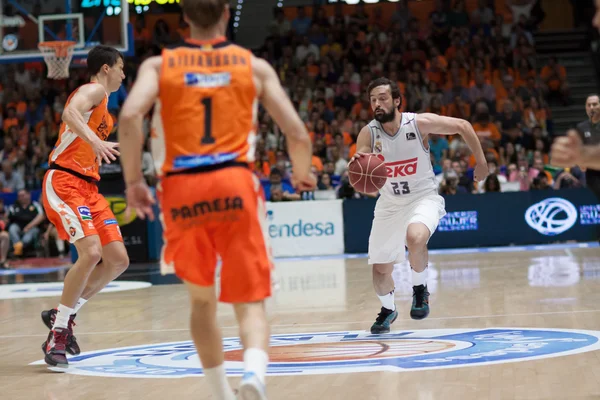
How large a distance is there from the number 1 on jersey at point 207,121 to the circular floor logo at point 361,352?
233 cm

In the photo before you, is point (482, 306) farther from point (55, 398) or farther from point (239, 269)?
point (239, 269)

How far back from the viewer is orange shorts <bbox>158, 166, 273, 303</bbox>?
158 inches

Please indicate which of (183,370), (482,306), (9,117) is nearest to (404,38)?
(9,117)

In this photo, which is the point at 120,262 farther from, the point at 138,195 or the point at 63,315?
the point at 138,195

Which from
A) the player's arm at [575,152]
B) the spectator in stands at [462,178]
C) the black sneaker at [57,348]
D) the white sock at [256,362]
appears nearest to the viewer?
the white sock at [256,362]

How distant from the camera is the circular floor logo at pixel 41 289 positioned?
12727mm

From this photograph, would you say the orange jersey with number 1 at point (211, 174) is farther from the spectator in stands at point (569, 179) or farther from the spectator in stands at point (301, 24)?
the spectator in stands at point (301, 24)

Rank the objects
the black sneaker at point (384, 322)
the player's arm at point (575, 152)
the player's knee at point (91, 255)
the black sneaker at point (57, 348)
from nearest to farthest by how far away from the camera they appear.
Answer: the player's arm at point (575, 152) < the black sneaker at point (57, 348) < the player's knee at point (91, 255) < the black sneaker at point (384, 322)

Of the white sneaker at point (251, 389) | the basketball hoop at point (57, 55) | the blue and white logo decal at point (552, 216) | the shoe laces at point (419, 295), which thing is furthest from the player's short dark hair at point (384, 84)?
the blue and white logo decal at point (552, 216)

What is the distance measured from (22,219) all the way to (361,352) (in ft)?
44.2

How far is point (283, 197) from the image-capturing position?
17.4 m

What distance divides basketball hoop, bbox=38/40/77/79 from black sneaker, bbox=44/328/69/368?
25.1 feet

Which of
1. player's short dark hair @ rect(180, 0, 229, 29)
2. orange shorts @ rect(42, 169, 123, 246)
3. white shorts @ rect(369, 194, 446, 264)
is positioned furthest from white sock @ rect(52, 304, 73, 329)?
player's short dark hair @ rect(180, 0, 229, 29)

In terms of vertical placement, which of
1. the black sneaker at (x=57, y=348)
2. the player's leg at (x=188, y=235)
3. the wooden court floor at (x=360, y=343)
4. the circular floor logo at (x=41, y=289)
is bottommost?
the circular floor logo at (x=41, y=289)
